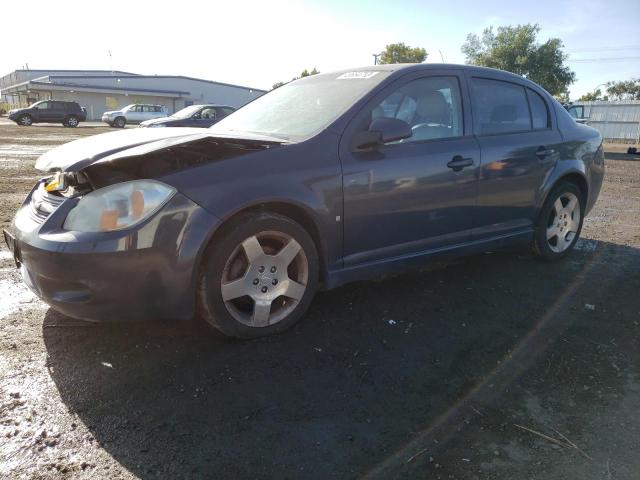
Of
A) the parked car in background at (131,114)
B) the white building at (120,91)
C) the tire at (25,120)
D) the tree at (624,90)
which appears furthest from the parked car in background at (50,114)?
the tree at (624,90)

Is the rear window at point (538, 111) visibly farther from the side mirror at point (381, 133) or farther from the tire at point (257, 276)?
the tire at point (257, 276)

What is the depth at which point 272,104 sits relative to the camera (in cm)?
416

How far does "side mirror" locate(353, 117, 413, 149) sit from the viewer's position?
3232 millimetres

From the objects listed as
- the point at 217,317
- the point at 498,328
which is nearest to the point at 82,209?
the point at 217,317

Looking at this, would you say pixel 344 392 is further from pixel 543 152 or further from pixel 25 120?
pixel 25 120

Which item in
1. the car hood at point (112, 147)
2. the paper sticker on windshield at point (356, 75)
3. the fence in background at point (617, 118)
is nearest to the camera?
the car hood at point (112, 147)

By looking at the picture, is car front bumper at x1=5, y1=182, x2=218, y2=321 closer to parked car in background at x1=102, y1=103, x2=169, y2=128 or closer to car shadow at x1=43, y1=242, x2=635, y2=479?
car shadow at x1=43, y1=242, x2=635, y2=479

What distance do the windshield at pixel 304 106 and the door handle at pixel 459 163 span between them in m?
0.81

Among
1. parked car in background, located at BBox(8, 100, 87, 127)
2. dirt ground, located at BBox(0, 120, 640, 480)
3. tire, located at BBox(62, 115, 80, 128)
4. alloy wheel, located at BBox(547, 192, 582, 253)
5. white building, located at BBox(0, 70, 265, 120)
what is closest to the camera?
dirt ground, located at BBox(0, 120, 640, 480)

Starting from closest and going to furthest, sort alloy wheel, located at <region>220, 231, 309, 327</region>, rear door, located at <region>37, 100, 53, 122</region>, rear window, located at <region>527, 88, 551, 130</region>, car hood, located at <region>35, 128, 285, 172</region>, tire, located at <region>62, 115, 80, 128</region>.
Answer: car hood, located at <region>35, 128, 285, 172</region>, alloy wheel, located at <region>220, 231, 309, 327</region>, rear window, located at <region>527, 88, 551, 130</region>, rear door, located at <region>37, 100, 53, 122</region>, tire, located at <region>62, 115, 80, 128</region>

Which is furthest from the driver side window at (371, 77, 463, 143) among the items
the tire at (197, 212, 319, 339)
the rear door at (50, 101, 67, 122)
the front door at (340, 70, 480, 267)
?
the rear door at (50, 101, 67, 122)

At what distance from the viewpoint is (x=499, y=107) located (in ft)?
13.9

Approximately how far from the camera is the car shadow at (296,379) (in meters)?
2.10

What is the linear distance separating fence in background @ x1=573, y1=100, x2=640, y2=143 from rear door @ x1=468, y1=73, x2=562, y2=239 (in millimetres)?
24622
